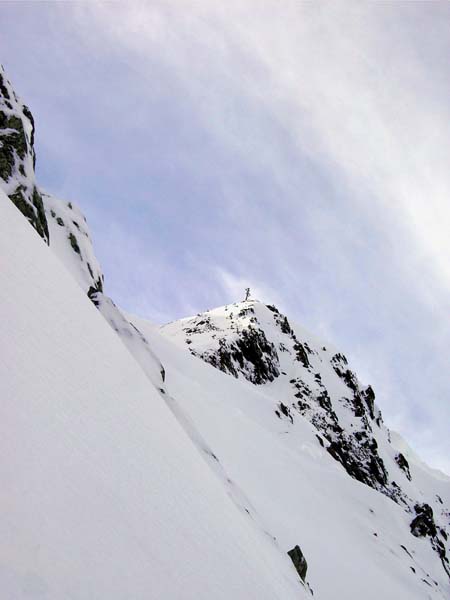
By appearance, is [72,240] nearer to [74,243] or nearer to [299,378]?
[74,243]

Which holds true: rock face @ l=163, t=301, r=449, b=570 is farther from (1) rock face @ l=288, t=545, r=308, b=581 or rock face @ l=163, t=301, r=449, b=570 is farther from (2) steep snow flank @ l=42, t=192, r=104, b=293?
(1) rock face @ l=288, t=545, r=308, b=581

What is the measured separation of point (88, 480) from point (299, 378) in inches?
1979

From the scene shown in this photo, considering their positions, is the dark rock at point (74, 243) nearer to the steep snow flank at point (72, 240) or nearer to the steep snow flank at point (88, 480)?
the steep snow flank at point (72, 240)

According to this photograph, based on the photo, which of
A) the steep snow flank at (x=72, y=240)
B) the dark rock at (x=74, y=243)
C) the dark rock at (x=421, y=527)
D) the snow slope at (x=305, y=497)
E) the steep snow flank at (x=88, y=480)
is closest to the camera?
the steep snow flank at (x=88, y=480)

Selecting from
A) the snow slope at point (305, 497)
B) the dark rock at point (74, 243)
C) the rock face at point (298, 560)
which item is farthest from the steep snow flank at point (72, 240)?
the rock face at point (298, 560)

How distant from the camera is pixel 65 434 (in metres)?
2.82

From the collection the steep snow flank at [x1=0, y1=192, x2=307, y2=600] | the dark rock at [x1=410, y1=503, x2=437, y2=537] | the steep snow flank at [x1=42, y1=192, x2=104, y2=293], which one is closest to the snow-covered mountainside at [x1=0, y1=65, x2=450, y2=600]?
the steep snow flank at [x1=0, y1=192, x2=307, y2=600]

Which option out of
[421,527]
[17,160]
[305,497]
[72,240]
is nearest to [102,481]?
[17,160]

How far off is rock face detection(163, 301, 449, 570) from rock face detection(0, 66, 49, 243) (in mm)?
26261

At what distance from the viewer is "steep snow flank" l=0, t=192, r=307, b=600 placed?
2121mm

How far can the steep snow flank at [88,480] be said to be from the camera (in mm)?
2121

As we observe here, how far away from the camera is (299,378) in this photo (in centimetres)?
5091

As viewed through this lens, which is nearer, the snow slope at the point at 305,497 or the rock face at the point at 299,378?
the snow slope at the point at 305,497

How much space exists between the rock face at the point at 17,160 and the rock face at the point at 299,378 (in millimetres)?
26261
